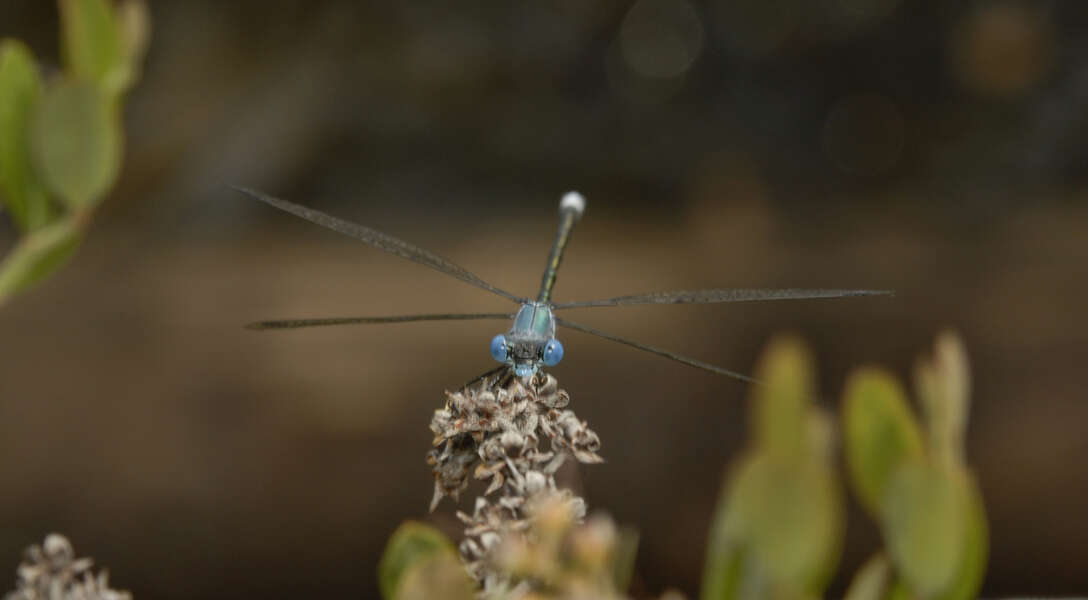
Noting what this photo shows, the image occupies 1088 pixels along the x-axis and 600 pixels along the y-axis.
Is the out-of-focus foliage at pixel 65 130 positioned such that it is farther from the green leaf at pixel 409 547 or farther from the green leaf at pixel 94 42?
the green leaf at pixel 409 547

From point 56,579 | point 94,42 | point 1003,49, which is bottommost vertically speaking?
point 56,579

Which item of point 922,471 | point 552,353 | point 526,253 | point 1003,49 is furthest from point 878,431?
point 1003,49

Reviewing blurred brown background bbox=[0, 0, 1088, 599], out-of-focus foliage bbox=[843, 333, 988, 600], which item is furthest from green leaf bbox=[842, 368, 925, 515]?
blurred brown background bbox=[0, 0, 1088, 599]

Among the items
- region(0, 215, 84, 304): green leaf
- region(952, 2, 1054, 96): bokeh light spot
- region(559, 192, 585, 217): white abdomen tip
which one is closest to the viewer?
region(0, 215, 84, 304): green leaf

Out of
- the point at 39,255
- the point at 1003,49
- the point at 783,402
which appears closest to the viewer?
the point at 783,402

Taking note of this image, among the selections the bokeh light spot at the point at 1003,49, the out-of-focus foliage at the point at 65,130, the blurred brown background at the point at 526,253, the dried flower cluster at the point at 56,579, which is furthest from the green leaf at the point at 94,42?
the bokeh light spot at the point at 1003,49

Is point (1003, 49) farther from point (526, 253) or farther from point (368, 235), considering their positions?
point (368, 235)

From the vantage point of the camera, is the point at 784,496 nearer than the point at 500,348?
Yes

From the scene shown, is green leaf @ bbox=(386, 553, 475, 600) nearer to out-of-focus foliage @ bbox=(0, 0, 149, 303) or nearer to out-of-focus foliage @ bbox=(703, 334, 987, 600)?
out-of-focus foliage @ bbox=(703, 334, 987, 600)
